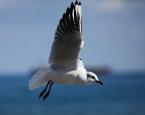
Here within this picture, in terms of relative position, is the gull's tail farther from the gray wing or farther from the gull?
the gray wing

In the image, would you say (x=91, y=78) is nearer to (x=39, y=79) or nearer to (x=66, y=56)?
(x=66, y=56)

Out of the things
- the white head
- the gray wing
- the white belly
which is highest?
the gray wing

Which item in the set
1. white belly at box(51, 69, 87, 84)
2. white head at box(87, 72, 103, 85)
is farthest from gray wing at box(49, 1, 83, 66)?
white head at box(87, 72, 103, 85)

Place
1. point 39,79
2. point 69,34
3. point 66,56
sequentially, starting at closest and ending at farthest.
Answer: point 69,34 → point 66,56 → point 39,79

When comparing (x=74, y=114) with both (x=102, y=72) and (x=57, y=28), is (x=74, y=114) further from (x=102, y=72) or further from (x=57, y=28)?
(x=102, y=72)

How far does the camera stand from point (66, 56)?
8367 mm

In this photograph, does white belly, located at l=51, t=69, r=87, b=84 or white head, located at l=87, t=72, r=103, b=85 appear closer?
white belly, located at l=51, t=69, r=87, b=84

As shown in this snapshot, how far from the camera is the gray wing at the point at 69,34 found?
816cm

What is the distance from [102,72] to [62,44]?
8084 cm

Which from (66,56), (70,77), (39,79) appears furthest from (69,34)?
(39,79)

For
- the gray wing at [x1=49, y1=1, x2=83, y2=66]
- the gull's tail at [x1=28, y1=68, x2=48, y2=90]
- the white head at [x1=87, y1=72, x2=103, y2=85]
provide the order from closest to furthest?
1. the gray wing at [x1=49, y1=1, x2=83, y2=66]
2. the gull's tail at [x1=28, y1=68, x2=48, y2=90]
3. the white head at [x1=87, y1=72, x2=103, y2=85]

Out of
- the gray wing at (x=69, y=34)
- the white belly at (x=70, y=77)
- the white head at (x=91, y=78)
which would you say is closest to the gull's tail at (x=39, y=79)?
the white belly at (x=70, y=77)

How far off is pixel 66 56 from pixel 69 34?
0.32 meters

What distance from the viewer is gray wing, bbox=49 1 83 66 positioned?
816 cm
